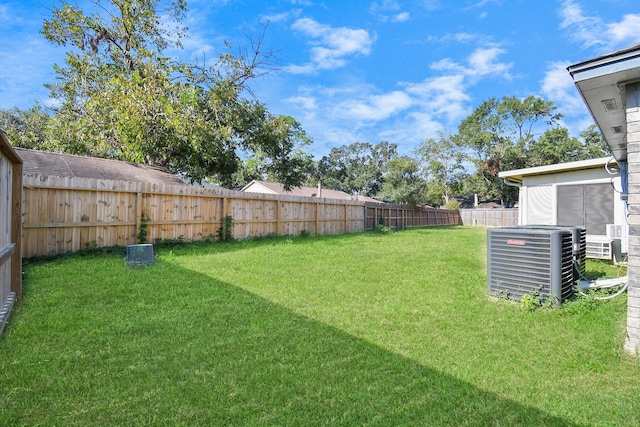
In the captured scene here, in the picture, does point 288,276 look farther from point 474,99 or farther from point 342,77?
point 474,99

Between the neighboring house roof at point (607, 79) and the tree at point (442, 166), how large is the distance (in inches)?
1228

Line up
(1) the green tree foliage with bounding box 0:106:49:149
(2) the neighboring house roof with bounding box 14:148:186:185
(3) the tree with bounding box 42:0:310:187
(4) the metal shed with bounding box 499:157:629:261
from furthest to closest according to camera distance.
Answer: (1) the green tree foliage with bounding box 0:106:49:149, (3) the tree with bounding box 42:0:310:187, (2) the neighboring house roof with bounding box 14:148:186:185, (4) the metal shed with bounding box 499:157:629:261

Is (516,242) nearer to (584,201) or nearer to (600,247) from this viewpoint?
(600,247)

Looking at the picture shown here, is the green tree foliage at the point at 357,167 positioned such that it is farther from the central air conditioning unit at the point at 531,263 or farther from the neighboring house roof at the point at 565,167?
the central air conditioning unit at the point at 531,263

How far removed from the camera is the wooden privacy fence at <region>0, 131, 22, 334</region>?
130 inches

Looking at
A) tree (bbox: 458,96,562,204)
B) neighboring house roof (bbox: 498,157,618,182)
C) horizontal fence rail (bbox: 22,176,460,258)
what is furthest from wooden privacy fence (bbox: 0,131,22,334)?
tree (bbox: 458,96,562,204)

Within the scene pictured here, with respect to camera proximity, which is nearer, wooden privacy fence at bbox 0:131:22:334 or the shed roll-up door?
wooden privacy fence at bbox 0:131:22:334

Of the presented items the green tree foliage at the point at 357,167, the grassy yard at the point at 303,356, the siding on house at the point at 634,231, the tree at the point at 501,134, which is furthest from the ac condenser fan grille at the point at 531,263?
the green tree foliage at the point at 357,167

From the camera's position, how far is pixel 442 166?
117ft

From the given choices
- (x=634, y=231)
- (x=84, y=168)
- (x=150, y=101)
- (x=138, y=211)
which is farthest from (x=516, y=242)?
(x=150, y=101)

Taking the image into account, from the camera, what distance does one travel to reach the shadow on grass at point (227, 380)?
6.38ft

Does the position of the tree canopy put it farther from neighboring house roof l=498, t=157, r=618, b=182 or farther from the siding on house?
the siding on house

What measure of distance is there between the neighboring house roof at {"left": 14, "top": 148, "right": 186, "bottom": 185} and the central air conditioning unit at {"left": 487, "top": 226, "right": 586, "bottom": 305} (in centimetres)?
900

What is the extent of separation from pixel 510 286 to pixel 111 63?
16.5m
